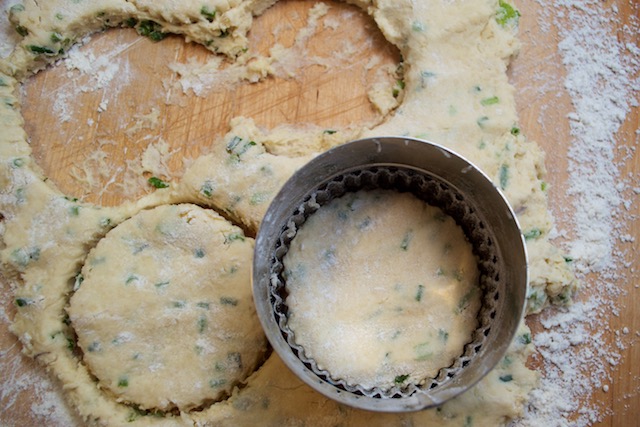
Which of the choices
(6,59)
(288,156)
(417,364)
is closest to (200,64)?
(288,156)

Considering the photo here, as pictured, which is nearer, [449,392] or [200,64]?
[449,392]

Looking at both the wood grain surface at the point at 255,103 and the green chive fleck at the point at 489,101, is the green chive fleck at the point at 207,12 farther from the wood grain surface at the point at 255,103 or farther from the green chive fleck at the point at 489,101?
the green chive fleck at the point at 489,101

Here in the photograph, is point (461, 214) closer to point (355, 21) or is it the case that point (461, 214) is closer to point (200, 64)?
point (355, 21)

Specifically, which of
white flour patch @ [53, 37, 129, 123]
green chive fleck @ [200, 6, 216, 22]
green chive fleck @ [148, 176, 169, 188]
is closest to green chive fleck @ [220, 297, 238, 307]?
green chive fleck @ [148, 176, 169, 188]

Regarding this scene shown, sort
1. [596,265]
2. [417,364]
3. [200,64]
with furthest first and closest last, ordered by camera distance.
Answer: [200,64] → [596,265] → [417,364]

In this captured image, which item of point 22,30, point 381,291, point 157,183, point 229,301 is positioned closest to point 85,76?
point 22,30

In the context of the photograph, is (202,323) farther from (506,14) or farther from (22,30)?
(506,14)

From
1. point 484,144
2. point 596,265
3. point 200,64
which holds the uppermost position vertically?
point 200,64
